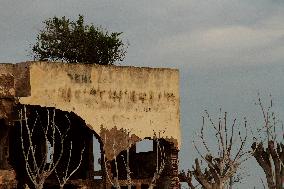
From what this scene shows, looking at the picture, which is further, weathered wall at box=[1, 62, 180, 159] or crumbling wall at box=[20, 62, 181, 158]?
crumbling wall at box=[20, 62, 181, 158]

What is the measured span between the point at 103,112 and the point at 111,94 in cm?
73

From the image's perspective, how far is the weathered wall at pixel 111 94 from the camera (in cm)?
2255

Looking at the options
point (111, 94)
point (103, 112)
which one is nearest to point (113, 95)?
point (111, 94)

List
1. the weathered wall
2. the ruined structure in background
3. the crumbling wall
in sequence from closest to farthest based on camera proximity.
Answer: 1. the ruined structure in background
2. the weathered wall
3. the crumbling wall

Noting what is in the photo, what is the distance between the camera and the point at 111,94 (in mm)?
24125

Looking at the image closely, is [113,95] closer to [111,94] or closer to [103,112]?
[111,94]

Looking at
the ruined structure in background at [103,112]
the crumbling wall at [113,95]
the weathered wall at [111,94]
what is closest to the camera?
the ruined structure in background at [103,112]

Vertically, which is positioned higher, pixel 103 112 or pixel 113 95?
pixel 113 95

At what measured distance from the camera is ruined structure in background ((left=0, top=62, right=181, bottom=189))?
73.1 ft

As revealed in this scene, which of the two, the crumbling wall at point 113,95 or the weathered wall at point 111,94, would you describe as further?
the crumbling wall at point 113,95

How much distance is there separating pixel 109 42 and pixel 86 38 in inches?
39.1

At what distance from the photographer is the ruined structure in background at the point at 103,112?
22.3 meters

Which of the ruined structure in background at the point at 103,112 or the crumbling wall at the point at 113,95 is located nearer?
the ruined structure in background at the point at 103,112

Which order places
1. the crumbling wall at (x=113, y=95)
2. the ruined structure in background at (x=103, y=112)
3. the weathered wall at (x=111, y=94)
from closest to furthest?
the ruined structure in background at (x=103, y=112) < the weathered wall at (x=111, y=94) < the crumbling wall at (x=113, y=95)
